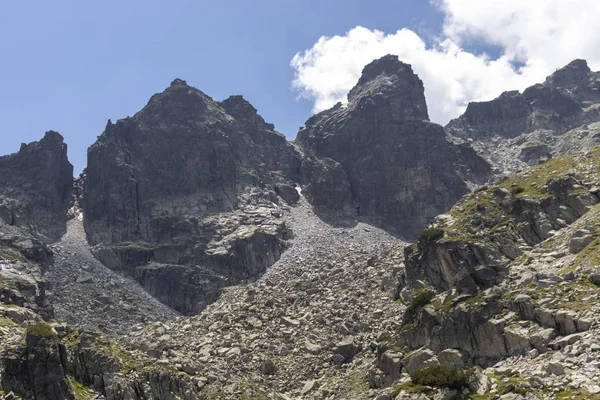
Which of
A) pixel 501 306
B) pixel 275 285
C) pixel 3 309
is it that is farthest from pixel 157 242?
pixel 501 306

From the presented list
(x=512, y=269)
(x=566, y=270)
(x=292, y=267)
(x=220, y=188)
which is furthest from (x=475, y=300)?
(x=220, y=188)

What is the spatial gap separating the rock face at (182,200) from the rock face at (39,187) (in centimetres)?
959

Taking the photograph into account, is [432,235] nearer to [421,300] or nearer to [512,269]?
[421,300]

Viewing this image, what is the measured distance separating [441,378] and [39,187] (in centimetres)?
16018

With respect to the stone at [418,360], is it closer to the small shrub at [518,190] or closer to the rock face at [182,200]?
the small shrub at [518,190]

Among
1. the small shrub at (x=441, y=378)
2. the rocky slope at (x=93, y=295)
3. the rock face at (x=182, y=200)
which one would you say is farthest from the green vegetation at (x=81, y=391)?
the rock face at (x=182, y=200)

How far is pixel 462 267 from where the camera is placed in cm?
7200

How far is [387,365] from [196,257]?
94438mm

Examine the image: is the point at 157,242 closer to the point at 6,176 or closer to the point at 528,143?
the point at 6,176

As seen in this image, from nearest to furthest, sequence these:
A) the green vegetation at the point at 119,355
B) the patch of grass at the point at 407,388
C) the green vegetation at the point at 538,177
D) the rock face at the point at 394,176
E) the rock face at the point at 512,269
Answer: the patch of grass at the point at 407,388, the rock face at the point at 512,269, the green vegetation at the point at 119,355, the green vegetation at the point at 538,177, the rock face at the point at 394,176

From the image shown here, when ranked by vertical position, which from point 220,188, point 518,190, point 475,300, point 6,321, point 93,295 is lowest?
point 475,300

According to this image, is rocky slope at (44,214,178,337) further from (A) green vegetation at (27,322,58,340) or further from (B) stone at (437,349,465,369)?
(B) stone at (437,349,465,369)

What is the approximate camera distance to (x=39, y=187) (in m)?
168

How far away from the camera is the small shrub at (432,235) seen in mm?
80900
